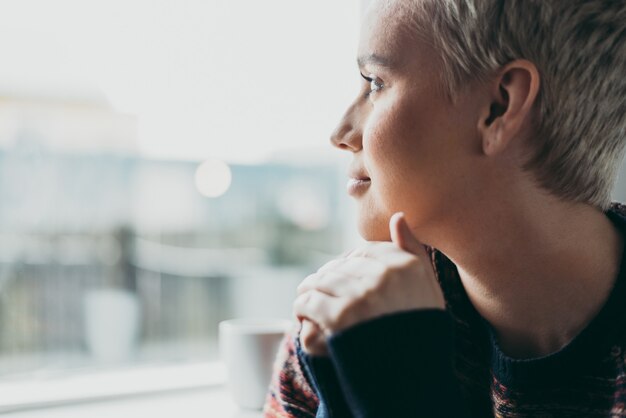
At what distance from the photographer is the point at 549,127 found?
0.79m

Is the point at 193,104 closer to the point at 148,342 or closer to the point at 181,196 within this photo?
the point at 181,196

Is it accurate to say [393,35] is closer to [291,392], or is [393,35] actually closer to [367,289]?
[367,289]

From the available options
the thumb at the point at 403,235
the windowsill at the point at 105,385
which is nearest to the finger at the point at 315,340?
the thumb at the point at 403,235

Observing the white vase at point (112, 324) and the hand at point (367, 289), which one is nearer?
the hand at point (367, 289)

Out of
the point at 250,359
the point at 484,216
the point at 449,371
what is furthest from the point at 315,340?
the point at 250,359

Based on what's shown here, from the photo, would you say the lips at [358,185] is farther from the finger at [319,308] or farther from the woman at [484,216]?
the finger at [319,308]

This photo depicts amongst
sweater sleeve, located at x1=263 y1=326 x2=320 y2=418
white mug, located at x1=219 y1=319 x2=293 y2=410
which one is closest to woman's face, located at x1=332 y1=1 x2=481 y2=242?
sweater sleeve, located at x1=263 y1=326 x2=320 y2=418

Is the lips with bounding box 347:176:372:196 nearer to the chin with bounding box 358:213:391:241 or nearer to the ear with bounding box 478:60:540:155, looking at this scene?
the chin with bounding box 358:213:391:241

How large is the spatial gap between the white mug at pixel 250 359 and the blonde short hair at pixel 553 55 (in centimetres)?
53

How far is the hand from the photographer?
703 millimetres

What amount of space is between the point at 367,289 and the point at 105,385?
0.70 m

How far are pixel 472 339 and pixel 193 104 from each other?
0.69 meters

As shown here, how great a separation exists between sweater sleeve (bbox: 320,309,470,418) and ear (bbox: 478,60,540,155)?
0.78 feet

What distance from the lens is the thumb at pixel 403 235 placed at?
77cm
